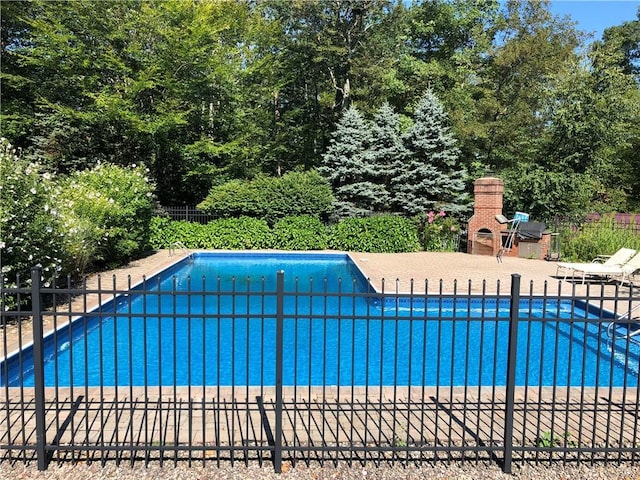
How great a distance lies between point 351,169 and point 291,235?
4847 millimetres

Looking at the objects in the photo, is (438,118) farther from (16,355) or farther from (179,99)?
(16,355)

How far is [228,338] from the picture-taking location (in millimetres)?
7855

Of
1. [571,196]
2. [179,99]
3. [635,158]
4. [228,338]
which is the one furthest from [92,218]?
[635,158]

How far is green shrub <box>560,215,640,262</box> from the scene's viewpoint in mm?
13648

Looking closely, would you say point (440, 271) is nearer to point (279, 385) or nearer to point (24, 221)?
point (24, 221)

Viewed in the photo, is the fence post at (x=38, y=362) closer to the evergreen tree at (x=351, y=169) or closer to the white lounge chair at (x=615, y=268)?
the white lounge chair at (x=615, y=268)

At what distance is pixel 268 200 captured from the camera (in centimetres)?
1789

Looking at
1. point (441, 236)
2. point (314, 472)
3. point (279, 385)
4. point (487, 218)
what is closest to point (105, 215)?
point (279, 385)

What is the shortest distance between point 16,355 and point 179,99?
1860 centimetres

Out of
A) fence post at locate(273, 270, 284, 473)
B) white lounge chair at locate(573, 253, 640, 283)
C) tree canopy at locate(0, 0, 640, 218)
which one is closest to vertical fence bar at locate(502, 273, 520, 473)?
fence post at locate(273, 270, 284, 473)

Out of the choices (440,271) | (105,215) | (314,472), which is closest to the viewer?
(314,472)

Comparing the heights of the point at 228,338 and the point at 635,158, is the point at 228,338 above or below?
below

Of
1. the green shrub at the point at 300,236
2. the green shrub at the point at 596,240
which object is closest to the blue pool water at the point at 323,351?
the green shrub at the point at 596,240

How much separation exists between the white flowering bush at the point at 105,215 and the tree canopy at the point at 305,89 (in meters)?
8.18
